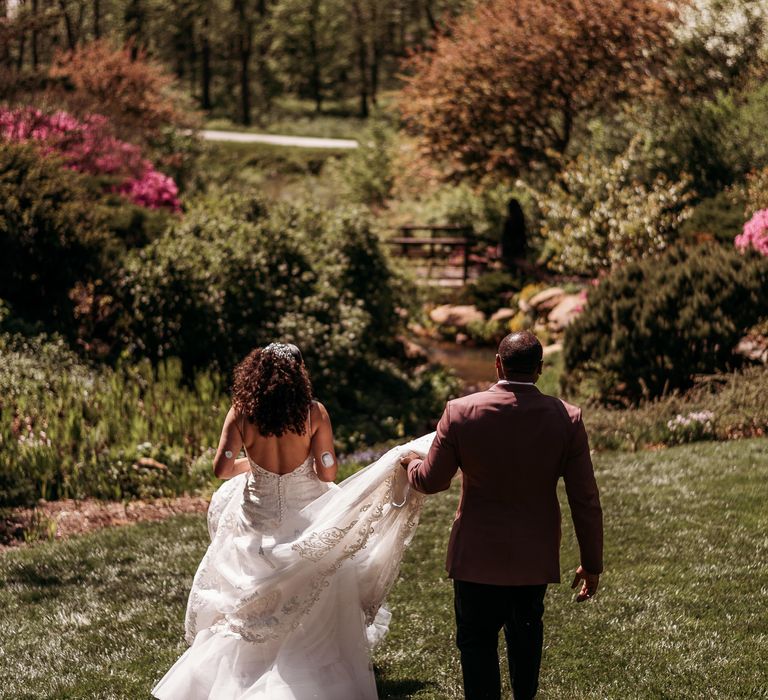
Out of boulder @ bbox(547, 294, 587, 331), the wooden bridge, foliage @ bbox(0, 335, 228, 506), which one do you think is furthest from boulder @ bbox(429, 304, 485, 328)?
foliage @ bbox(0, 335, 228, 506)

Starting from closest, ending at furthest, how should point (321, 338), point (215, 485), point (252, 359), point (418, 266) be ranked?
point (252, 359), point (215, 485), point (321, 338), point (418, 266)

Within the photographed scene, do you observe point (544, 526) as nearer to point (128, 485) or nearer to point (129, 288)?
point (128, 485)

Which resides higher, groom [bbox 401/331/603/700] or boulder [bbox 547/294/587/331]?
groom [bbox 401/331/603/700]

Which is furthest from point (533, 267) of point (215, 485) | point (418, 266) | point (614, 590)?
point (614, 590)

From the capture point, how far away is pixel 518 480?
Answer: 4137mm

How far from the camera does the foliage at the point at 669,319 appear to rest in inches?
484

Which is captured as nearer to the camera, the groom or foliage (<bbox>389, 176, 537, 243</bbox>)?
the groom

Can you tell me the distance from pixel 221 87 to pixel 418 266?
42.9m

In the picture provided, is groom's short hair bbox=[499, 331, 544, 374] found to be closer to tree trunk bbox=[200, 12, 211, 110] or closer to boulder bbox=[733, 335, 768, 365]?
boulder bbox=[733, 335, 768, 365]

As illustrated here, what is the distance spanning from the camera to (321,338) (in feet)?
44.5

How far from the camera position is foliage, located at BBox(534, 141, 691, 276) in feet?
62.1

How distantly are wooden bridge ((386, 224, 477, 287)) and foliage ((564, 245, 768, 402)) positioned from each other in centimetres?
1189

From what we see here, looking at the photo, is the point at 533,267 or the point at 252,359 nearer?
the point at 252,359

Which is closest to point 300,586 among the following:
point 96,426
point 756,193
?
point 96,426
